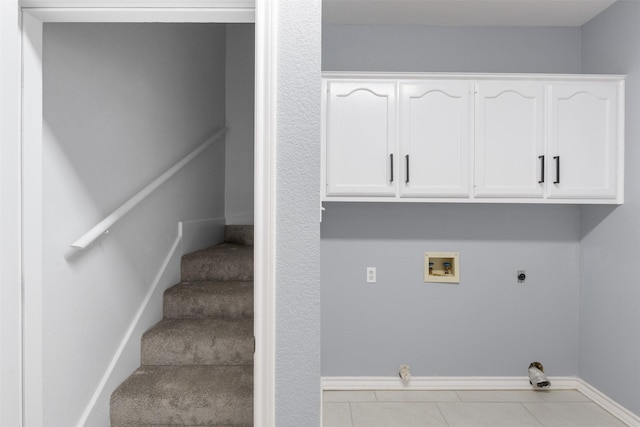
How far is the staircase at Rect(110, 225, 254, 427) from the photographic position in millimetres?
1852

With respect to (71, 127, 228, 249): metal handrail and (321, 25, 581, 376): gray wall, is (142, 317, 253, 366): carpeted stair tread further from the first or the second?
(321, 25, 581, 376): gray wall

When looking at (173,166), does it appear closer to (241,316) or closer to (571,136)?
(241,316)

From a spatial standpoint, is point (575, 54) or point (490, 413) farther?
point (575, 54)

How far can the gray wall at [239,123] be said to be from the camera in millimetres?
3893

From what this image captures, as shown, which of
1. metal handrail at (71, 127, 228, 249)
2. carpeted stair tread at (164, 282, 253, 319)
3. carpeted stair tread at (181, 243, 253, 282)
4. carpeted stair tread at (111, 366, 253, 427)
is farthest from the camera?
carpeted stair tread at (181, 243, 253, 282)

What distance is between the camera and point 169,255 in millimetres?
2574

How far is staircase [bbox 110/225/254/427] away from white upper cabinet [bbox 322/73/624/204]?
918 millimetres

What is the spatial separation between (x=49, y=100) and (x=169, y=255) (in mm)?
1249

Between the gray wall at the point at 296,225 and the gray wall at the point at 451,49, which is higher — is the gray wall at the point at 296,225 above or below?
below

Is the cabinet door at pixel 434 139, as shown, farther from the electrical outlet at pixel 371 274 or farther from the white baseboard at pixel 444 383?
the white baseboard at pixel 444 383

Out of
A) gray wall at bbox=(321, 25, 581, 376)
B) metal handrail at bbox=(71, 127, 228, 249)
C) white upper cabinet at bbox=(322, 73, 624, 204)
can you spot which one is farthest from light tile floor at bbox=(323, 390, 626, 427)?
metal handrail at bbox=(71, 127, 228, 249)

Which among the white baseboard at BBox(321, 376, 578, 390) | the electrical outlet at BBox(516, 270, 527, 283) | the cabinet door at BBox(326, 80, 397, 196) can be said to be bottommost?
the white baseboard at BBox(321, 376, 578, 390)

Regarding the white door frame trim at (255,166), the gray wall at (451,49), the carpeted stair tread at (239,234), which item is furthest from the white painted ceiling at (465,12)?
the carpeted stair tread at (239,234)

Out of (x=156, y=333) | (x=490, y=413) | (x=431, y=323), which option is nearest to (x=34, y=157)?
(x=156, y=333)
